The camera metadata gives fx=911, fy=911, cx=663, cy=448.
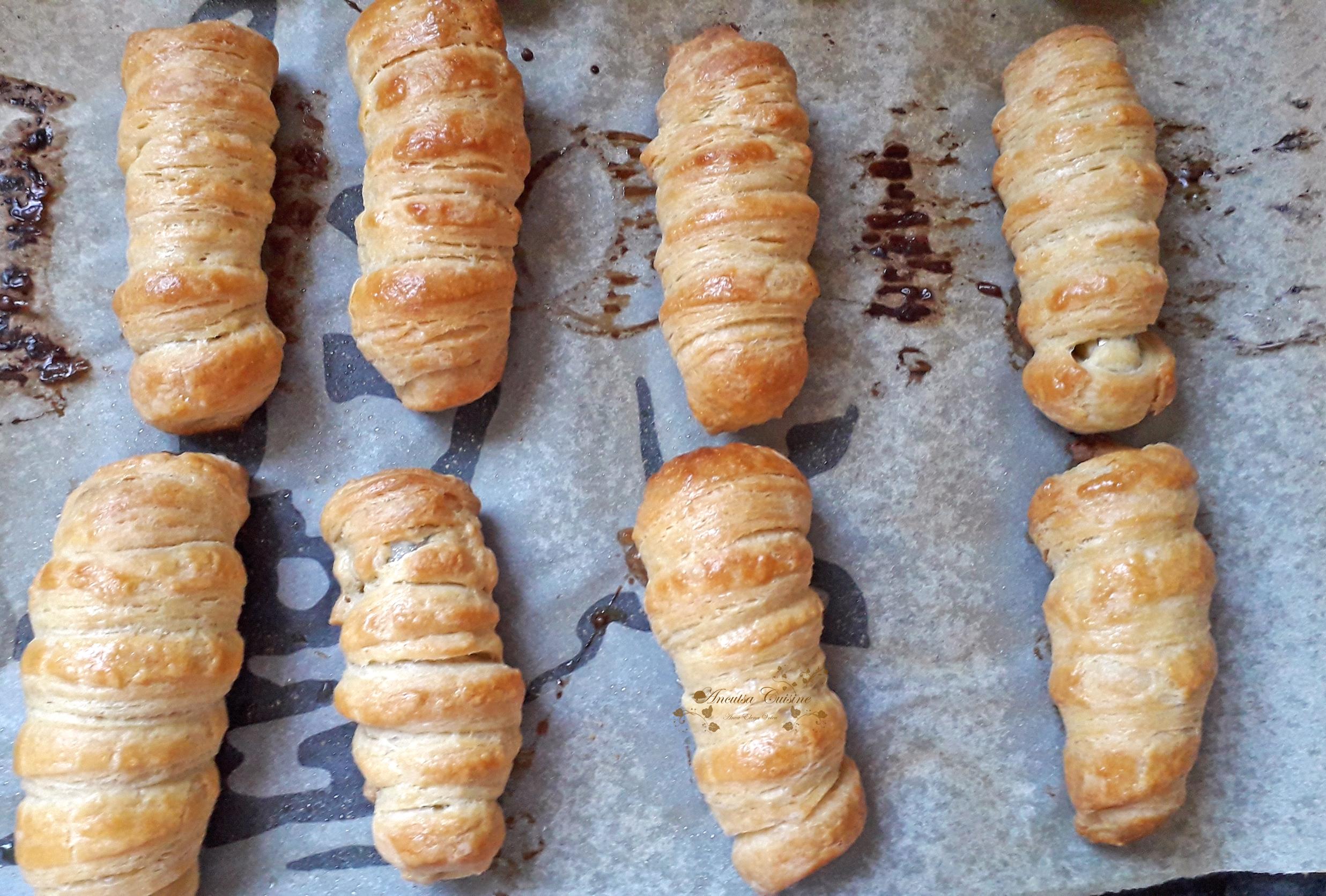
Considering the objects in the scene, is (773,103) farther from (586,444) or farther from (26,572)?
(26,572)

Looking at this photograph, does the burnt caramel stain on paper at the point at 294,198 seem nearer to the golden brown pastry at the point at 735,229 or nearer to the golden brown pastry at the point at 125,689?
the golden brown pastry at the point at 125,689

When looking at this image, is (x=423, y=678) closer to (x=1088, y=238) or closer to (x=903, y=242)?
(x=903, y=242)

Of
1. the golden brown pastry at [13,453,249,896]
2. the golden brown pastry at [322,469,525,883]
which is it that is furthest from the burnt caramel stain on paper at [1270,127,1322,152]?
the golden brown pastry at [13,453,249,896]

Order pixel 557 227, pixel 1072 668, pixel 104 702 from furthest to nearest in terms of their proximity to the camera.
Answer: pixel 557 227 → pixel 1072 668 → pixel 104 702

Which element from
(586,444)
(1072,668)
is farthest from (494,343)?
(1072,668)

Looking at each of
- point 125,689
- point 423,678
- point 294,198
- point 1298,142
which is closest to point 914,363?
point 1298,142

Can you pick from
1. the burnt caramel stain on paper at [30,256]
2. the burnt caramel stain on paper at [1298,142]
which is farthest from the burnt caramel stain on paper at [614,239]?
the burnt caramel stain on paper at [1298,142]

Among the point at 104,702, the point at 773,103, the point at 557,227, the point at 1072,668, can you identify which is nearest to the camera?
the point at 104,702
